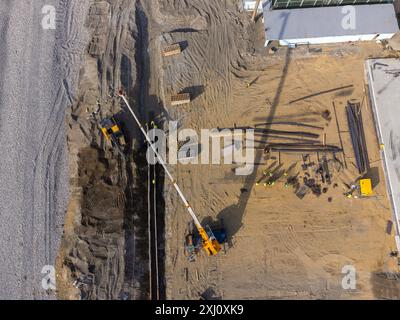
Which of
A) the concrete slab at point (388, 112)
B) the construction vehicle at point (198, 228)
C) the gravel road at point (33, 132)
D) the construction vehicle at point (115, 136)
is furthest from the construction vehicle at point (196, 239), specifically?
A: the concrete slab at point (388, 112)

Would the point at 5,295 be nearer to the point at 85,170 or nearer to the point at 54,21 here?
the point at 85,170

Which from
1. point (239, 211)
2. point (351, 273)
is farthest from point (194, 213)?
point (351, 273)

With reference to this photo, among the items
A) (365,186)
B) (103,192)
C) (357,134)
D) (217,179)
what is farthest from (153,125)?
(365,186)

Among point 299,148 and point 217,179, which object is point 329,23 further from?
point 217,179

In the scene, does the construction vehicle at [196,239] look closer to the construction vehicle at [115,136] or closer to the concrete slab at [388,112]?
the construction vehicle at [115,136]

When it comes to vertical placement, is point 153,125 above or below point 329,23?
below

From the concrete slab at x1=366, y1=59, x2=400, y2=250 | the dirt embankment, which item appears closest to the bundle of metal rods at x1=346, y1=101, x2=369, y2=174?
the concrete slab at x1=366, y1=59, x2=400, y2=250

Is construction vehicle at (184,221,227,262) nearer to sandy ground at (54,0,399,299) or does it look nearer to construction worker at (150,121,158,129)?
sandy ground at (54,0,399,299)
